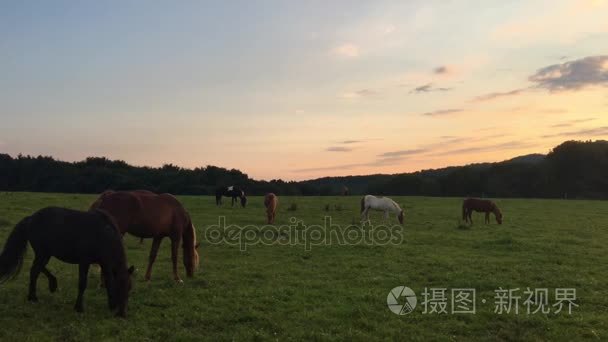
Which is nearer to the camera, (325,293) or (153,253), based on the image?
(325,293)

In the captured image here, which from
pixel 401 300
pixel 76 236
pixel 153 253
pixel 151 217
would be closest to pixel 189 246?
pixel 153 253

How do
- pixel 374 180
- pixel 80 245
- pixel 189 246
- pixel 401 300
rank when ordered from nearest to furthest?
pixel 80 245
pixel 401 300
pixel 189 246
pixel 374 180

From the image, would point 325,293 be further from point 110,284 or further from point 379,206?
point 379,206

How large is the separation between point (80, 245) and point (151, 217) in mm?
2302

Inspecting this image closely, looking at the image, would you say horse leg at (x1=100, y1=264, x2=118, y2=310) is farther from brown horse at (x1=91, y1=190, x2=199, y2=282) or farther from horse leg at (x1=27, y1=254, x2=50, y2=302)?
brown horse at (x1=91, y1=190, x2=199, y2=282)

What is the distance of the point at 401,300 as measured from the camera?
30.5 feet

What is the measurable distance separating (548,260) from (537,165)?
72.4m

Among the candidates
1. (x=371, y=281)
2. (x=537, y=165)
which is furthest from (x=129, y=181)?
(x=537, y=165)

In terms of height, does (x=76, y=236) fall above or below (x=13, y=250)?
above

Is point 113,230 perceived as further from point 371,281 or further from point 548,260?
point 548,260

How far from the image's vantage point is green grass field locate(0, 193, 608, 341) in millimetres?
7316

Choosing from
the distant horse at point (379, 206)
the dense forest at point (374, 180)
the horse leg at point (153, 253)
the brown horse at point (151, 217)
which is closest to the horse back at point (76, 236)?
the brown horse at point (151, 217)

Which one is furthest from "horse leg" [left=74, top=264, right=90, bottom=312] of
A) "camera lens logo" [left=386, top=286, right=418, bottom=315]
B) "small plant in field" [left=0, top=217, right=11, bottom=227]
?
"small plant in field" [left=0, top=217, right=11, bottom=227]

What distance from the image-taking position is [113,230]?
784cm
